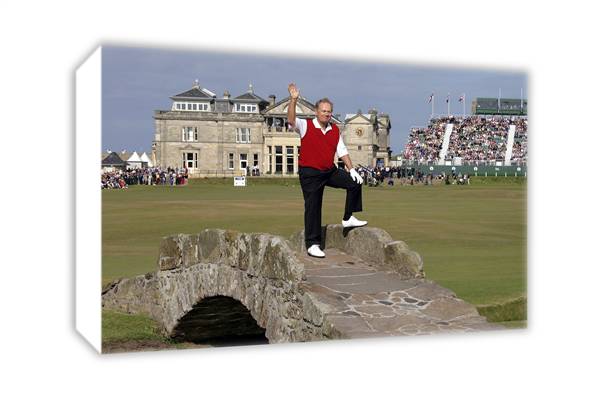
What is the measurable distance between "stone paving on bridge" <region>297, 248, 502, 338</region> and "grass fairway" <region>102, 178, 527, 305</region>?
168 cm

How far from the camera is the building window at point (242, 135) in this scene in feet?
38.4

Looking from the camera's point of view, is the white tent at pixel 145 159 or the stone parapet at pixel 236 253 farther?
the white tent at pixel 145 159

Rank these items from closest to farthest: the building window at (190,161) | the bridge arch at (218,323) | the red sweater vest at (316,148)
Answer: the red sweater vest at (316,148) → the building window at (190,161) → the bridge arch at (218,323)

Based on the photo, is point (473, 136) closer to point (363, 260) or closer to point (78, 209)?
point (363, 260)

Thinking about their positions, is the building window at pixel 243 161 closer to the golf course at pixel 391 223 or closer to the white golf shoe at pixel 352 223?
the golf course at pixel 391 223

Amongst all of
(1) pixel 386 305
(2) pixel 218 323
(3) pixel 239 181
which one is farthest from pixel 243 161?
(1) pixel 386 305

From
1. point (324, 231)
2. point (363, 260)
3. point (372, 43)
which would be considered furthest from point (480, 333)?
point (372, 43)

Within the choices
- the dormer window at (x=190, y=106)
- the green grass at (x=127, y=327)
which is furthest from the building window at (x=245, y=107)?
the green grass at (x=127, y=327)

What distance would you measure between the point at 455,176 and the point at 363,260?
3.61 m

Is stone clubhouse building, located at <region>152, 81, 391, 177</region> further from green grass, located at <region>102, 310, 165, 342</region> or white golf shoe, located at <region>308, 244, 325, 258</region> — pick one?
green grass, located at <region>102, 310, 165, 342</region>

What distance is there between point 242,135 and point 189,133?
39.1 inches

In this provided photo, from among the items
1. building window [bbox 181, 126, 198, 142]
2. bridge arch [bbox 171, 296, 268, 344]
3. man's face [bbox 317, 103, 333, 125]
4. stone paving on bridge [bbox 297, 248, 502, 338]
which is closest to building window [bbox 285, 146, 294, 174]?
man's face [bbox 317, 103, 333, 125]

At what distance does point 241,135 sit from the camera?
11.8 m

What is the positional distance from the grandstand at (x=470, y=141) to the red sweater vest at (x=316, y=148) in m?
2.16
